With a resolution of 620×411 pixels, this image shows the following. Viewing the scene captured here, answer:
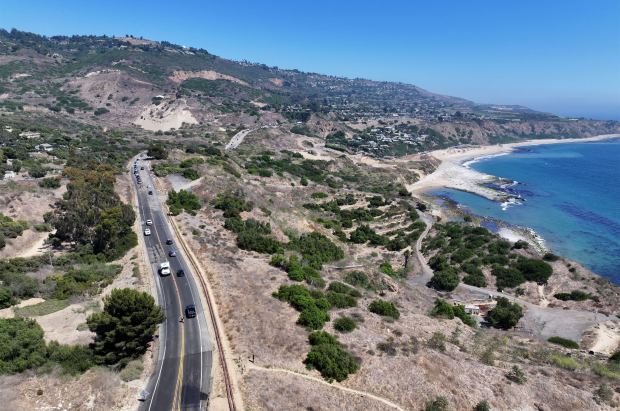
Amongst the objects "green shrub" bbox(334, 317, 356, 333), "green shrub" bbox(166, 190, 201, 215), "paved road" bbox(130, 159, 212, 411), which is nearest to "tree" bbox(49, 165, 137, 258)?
"paved road" bbox(130, 159, 212, 411)

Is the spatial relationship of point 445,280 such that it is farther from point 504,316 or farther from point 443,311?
point 443,311

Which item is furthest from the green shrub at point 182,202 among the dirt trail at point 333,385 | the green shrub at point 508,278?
the green shrub at point 508,278

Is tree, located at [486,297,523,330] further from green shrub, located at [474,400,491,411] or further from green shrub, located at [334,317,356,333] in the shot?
green shrub, located at [474,400,491,411]

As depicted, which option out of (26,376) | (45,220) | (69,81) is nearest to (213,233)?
(45,220)

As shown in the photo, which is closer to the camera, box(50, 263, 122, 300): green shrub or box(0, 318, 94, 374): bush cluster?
box(0, 318, 94, 374): bush cluster

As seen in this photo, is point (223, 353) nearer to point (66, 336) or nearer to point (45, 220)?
point (66, 336)

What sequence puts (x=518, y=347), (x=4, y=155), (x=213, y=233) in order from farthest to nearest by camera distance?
1. (x=4, y=155)
2. (x=213, y=233)
3. (x=518, y=347)
